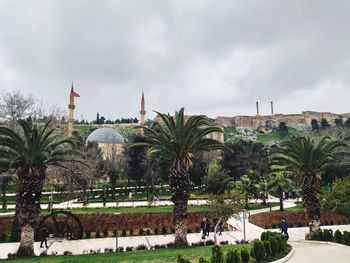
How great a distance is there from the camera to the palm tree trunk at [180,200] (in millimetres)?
18719

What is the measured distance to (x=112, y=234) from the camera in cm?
2502

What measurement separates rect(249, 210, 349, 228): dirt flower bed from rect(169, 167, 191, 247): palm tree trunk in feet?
39.0

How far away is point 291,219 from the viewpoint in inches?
1247

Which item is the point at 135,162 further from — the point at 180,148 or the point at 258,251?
the point at 258,251

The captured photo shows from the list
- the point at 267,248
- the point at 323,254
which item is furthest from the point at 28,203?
the point at 323,254

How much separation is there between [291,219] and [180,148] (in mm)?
18128

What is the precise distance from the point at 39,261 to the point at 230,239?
12.7 metres

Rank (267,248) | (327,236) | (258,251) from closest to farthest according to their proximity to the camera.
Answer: (258,251) < (267,248) < (327,236)

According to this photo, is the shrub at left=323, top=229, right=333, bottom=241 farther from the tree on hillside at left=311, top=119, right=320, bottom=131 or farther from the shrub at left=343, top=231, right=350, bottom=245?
the tree on hillside at left=311, top=119, right=320, bottom=131

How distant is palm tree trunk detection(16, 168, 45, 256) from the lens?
17.4 meters

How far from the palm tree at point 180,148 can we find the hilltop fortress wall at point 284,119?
405 feet

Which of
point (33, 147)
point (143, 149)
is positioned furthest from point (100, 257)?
point (143, 149)

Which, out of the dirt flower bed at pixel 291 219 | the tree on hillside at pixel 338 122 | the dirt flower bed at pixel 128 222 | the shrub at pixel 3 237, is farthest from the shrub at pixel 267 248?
the tree on hillside at pixel 338 122

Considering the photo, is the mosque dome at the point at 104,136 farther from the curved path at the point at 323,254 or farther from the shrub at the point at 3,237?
the curved path at the point at 323,254
